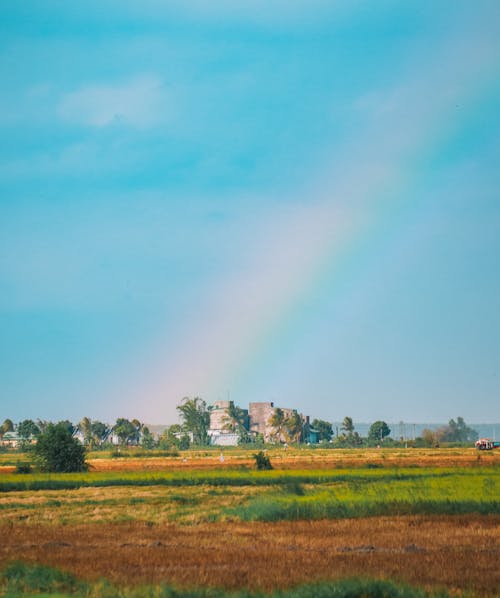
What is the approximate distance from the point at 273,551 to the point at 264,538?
3.43 m

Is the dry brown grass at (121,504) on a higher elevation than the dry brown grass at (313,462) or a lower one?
higher

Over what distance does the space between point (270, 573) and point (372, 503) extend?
56.3 ft

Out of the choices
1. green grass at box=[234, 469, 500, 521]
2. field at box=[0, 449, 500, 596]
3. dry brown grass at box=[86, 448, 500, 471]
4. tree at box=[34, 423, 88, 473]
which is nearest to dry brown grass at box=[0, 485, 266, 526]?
field at box=[0, 449, 500, 596]

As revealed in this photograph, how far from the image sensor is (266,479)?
191 ft

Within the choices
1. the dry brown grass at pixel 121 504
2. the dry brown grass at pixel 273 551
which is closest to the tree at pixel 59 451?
the dry brown grass at pixel 121 504

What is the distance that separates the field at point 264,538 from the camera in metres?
17.8

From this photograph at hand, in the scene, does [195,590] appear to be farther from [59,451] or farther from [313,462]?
[313,462]

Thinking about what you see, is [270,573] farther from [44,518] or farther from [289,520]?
[44,518]

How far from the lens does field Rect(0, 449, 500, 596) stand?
703 inches

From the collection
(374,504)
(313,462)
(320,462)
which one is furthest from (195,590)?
(313,462)

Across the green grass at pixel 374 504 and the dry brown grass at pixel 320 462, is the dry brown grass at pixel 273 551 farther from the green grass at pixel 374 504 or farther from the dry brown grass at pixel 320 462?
the dry brown grass at pixel 320 462

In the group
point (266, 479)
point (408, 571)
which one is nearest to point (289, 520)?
point (408, 571)

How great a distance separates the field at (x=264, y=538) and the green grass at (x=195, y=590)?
82 millimetres

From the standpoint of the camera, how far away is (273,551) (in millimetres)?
22531
